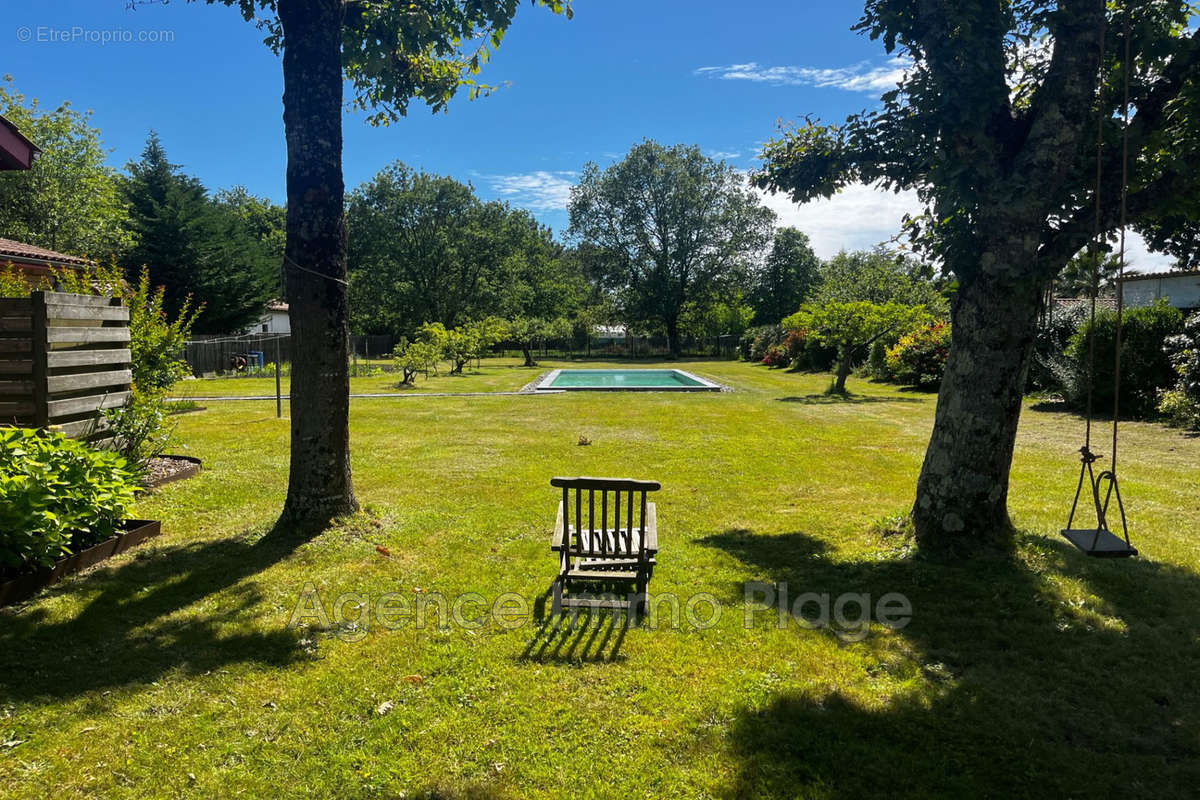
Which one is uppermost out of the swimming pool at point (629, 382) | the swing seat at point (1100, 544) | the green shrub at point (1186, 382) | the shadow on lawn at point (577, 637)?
the green shrub at point (1186, 382)

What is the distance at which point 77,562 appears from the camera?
183 inches

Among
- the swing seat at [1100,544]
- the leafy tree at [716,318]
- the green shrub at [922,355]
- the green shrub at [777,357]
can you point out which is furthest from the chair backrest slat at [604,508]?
the leafy tree at [716,318]

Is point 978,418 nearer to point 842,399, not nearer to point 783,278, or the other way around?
point 842,399

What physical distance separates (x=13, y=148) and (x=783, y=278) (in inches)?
2110

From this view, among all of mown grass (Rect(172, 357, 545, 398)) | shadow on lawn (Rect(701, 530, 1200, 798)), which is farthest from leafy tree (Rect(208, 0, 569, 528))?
mown grass (Rect(172, 357, 545, 398))

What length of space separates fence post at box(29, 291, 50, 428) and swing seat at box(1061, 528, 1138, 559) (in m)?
8.16

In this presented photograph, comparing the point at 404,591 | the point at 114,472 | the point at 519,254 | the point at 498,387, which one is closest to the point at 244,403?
the point at 498,387

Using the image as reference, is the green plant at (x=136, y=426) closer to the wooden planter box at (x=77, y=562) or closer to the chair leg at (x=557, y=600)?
the wooden planter box at (x=77, y=562)

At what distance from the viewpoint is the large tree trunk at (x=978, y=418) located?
15.8ft

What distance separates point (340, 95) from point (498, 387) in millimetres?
16266

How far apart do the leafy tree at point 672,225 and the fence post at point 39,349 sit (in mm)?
44265

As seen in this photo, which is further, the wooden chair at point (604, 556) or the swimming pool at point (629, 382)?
the swimming pool at point (629, 382)

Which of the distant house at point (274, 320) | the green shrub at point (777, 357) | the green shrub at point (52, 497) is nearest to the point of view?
the green shrub at point (52, 497)

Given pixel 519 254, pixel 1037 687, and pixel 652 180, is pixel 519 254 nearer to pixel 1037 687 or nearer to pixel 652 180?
pixel 652 180
